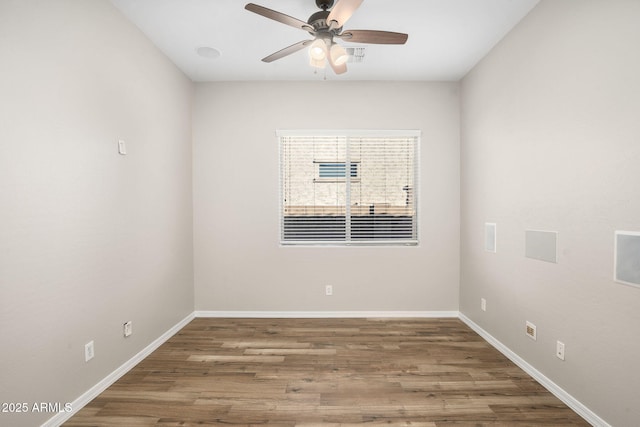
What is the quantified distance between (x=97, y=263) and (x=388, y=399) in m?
2.32

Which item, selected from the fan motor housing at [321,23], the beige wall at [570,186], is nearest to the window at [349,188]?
the beige wall at [570,186]

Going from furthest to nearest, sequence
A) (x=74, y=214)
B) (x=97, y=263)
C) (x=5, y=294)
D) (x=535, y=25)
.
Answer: (x=535, y=25) < (x=97, y=263) < (x=74, y=214) < (x=5, y=294)

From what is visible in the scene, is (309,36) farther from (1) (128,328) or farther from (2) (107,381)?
(2) (107,381)

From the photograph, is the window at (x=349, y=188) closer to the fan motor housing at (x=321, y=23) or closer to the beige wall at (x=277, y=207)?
the beige wall at (x=277, y=207)

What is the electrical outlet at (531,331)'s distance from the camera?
2413mm

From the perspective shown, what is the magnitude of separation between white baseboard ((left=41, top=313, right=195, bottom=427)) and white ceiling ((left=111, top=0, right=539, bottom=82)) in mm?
2909

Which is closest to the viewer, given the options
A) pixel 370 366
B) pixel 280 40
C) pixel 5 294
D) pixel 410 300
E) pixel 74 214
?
pixel 5 294

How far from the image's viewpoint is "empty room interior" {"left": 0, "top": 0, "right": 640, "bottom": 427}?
5.64ft

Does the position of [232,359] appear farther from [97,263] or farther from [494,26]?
[494,26]

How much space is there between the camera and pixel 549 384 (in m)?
2.23

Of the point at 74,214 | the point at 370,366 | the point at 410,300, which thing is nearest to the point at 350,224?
the point at 410,300

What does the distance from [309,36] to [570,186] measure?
8.00 feet

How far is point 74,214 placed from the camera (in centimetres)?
199

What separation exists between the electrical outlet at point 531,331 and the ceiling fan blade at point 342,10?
270 centimetres
